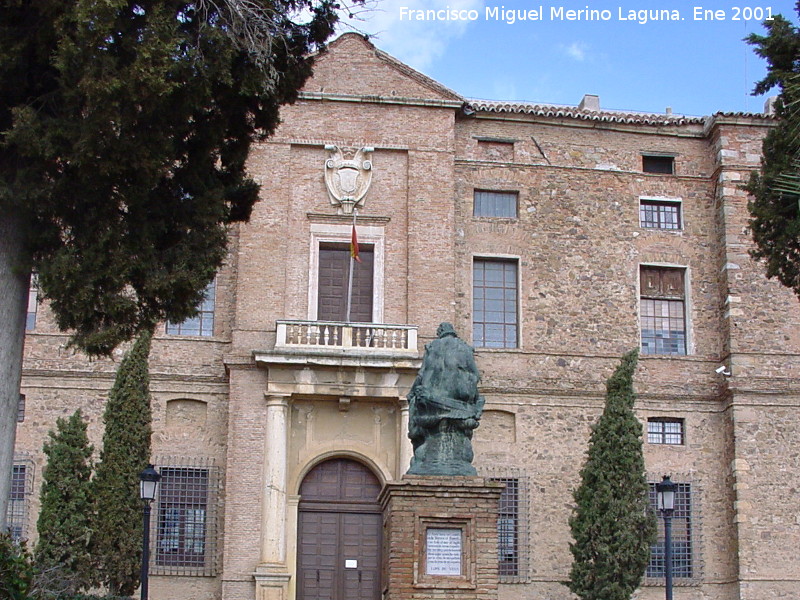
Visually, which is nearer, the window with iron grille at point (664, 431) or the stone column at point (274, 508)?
the stone column at point (274, 508)

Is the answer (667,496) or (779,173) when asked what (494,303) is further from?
(779,173)

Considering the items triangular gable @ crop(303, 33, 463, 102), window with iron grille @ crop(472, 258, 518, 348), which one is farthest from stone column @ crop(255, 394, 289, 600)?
triangular gable @ crop(303, 33, 463, 102)

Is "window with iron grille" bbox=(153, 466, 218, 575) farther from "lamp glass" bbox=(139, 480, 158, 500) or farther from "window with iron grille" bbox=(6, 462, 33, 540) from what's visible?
"lamp glass" bbox=(139, 480, 158, 500)

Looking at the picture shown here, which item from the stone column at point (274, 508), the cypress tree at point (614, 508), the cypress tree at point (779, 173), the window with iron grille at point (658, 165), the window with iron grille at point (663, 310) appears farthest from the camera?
the window with iron grille at point (658, 165)

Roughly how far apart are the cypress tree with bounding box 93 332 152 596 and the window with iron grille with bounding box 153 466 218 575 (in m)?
2.42

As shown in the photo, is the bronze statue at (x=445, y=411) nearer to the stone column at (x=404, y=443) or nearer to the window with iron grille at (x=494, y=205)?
the stone column at (x=404, y=443)

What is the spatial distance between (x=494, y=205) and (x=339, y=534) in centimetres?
814

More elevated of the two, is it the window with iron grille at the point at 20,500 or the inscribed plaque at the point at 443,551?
the window with iron grille at the point at 20,500

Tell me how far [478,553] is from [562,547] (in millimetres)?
12616

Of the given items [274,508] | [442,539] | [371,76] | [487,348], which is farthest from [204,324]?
[442,539]

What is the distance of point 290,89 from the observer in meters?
15.3

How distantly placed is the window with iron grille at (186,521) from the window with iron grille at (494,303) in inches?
256

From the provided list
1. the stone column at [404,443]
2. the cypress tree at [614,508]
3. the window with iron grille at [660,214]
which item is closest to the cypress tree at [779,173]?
the cypress tree at [614,508]

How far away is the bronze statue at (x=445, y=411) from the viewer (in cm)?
1561
